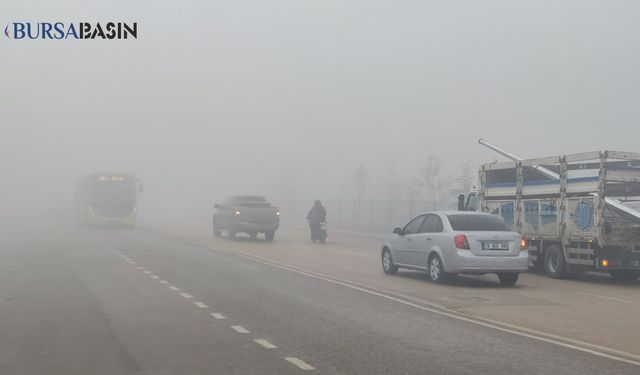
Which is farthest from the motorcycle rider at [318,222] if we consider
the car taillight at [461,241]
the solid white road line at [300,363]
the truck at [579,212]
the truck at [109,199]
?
the solid white road line at [300,363]

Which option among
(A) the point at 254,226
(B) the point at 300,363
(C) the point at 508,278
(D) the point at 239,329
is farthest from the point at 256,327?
(A) the point at 254,226

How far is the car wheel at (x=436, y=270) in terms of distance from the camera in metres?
14.2

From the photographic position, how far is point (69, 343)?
7988 millimetres

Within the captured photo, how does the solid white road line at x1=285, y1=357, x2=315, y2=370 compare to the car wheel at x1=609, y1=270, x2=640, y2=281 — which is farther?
the car wheel at x1=609, y1=270, x2=640, y2=281

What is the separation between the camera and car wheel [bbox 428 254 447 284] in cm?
1423

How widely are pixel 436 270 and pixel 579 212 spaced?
363cm

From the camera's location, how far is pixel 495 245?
13.9m

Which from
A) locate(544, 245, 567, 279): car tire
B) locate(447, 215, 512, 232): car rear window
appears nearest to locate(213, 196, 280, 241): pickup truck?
locate(544, 245, 567, 279): car tire

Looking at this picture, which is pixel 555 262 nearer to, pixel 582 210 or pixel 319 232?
pixel 582 210

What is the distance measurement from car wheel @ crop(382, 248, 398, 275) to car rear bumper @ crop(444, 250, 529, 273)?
253 cm

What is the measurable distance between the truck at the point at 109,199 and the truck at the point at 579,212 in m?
25.5

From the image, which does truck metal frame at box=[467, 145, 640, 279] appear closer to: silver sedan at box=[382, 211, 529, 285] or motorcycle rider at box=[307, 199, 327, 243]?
silver sedan at box=[382, 211, 529, 285]

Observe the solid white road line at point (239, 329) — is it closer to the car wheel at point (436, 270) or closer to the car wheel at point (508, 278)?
the car wheel at point (436, 270)

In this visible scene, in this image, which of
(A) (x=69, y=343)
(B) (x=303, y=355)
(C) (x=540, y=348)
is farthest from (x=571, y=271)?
(A) (x=69, y=343)
